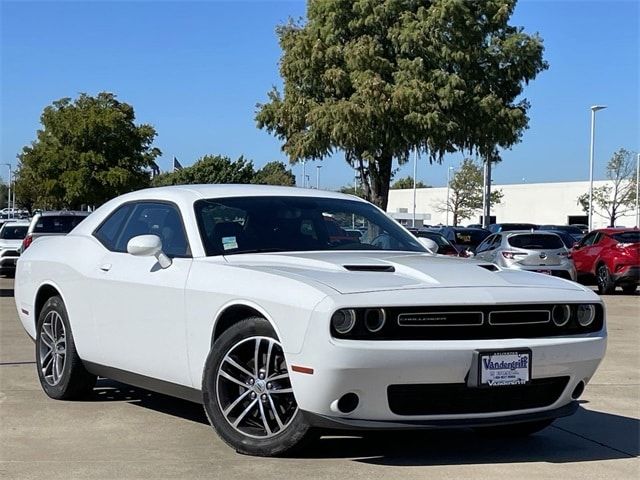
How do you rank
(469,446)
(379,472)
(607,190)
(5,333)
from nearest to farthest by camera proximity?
1. (379,472)
2. (469,446)
3. (5,333)
4. (607,190)

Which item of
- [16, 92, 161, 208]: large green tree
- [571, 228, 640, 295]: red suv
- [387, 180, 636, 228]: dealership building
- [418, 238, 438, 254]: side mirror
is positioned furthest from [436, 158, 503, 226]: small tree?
[418, 238, 438, 254]: side mirror

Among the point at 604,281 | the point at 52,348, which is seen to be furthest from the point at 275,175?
the point at 52,348

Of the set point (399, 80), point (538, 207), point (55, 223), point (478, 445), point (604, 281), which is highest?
point (399, 80)

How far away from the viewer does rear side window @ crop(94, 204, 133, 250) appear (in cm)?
694

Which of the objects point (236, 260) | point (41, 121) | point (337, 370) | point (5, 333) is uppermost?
point (41, 121)

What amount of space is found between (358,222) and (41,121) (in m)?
42.9

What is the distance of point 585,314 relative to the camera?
5566 mm

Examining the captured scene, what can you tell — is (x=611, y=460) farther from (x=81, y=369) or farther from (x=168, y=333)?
(x=81, y=369)

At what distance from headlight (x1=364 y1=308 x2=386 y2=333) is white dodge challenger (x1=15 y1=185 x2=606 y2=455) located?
0.04 feet

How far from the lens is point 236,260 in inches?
229

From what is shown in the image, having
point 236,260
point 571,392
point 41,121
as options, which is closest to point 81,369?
point 236,260

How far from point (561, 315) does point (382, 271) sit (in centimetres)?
104

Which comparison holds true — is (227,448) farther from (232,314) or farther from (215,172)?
(215,172)

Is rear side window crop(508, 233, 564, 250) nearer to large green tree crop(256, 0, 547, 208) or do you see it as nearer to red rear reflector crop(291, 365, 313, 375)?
large green tree crop(256, 0, 547, 208)
